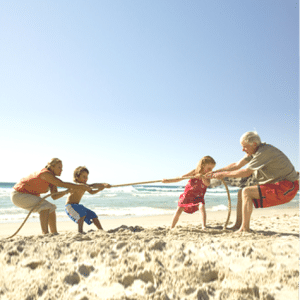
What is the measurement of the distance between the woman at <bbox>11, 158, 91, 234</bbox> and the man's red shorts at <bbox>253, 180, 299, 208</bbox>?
2.63m

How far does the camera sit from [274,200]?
3.74 meters

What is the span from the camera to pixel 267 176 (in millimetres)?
3789

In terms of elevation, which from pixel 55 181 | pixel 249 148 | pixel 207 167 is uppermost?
pixel 249 148

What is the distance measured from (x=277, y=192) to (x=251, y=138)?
80 centimetres

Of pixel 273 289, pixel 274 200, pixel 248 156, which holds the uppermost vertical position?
pixel 248 156

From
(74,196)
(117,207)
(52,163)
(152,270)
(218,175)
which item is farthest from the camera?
(117,207)

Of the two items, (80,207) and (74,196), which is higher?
(74,196)

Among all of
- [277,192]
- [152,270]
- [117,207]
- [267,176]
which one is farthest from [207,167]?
[117,207]

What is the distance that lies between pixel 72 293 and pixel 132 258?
0.55 m

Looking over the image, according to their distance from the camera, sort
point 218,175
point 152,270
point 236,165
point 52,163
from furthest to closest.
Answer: point 52,163 → point 236,165 → point 218,175 → point 152,270

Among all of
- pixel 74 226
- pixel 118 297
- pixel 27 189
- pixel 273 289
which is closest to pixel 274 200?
pixel 273 289

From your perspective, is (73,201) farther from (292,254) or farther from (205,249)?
(292,254)

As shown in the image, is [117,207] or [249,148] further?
[117,207]

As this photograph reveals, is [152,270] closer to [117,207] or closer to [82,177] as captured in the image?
[82,177]
